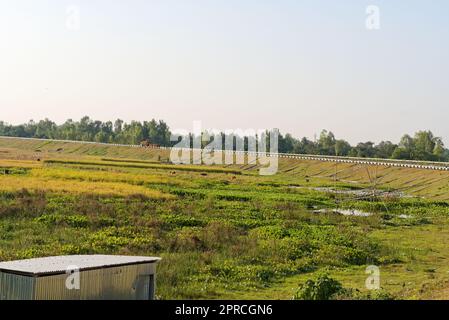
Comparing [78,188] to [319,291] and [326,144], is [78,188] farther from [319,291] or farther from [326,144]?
[326,144]

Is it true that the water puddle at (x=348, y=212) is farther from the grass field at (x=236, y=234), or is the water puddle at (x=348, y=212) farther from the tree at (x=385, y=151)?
the tree at (x=385, y=151)

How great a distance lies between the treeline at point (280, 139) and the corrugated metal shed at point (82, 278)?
78.2 m

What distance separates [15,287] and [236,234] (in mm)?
13335

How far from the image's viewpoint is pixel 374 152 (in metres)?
103

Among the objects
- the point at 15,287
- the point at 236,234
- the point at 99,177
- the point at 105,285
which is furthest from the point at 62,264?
the point at 99,177

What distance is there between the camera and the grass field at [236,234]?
671 inches

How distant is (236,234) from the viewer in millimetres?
23875

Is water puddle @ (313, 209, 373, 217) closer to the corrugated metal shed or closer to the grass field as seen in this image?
the grass field

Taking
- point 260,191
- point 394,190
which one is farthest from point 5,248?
point 394,190

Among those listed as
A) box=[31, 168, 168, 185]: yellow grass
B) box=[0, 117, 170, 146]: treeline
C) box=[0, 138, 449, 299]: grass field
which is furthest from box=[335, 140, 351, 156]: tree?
box=[0, 138, 449, 299]: grass field

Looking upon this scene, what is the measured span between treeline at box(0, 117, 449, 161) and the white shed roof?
7826 cm

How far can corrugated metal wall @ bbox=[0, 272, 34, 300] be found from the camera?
36.3ft
